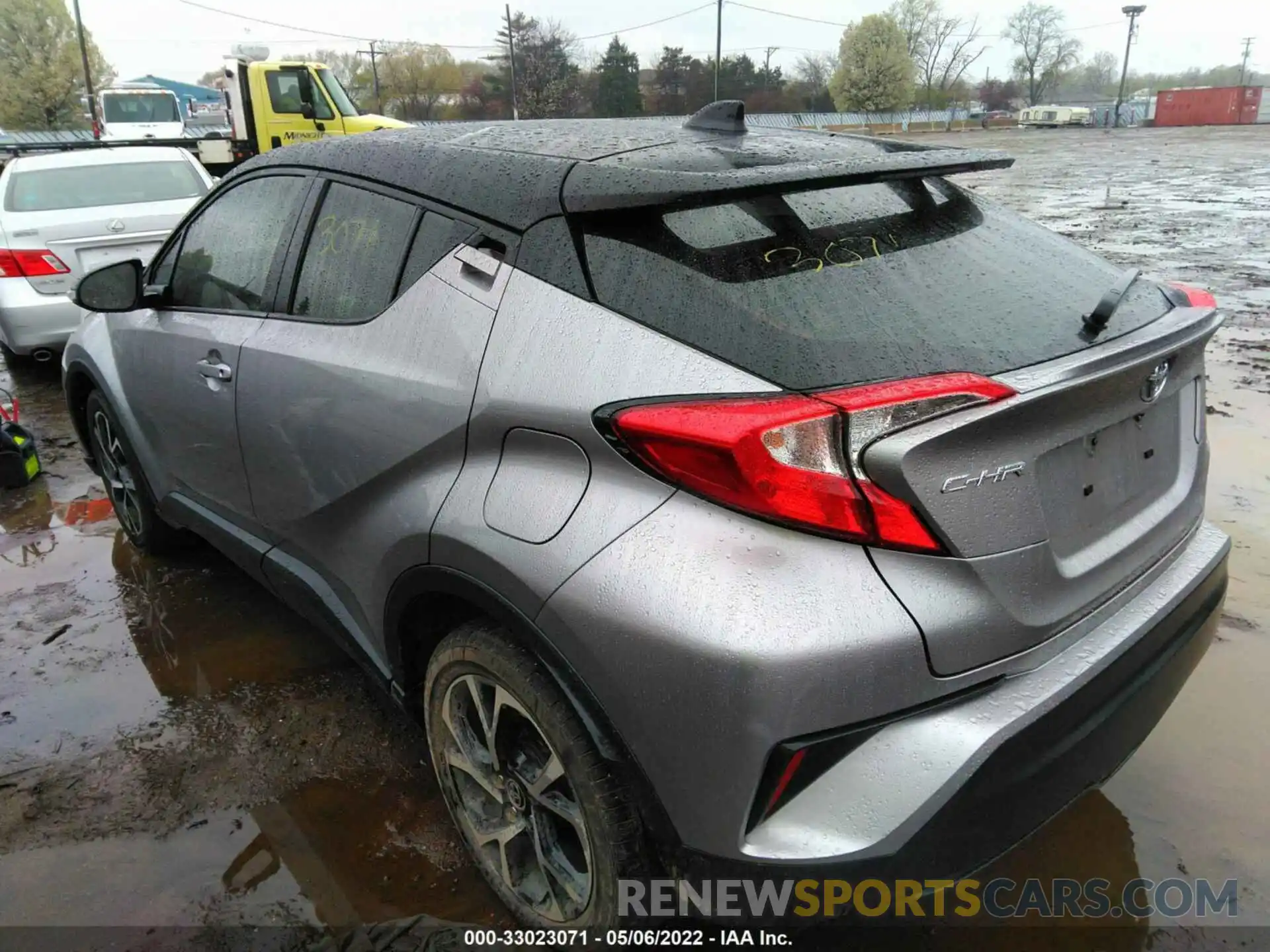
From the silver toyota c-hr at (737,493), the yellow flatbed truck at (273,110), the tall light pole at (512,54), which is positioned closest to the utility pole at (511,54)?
the tall light pole at (512,54)

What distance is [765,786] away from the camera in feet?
4.82

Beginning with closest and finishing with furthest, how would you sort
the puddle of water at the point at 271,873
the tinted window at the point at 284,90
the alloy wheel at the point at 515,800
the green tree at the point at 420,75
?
1. the alloy wheel at the point at 515,800
2. the puddle of water at the point at 271,873
3. the tinted window at the point at 284,90
4. the green tree at the point at 420,75

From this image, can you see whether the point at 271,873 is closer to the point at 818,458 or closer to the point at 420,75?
the point at 818,458

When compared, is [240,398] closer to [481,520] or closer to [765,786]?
[481,520]

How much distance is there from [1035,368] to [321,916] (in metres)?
1.96

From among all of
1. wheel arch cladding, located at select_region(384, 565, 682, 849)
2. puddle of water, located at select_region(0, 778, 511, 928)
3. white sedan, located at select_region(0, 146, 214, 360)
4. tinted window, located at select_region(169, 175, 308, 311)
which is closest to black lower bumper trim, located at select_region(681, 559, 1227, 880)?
wheel arch cladding, located at select_region(384, 565, 682, 849)

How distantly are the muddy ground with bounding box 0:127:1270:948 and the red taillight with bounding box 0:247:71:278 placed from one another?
2.74m

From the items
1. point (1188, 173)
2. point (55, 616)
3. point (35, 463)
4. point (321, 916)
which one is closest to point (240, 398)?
point (321, 916)

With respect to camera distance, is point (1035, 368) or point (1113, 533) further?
point (1113, 533)

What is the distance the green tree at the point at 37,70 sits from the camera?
54688mm

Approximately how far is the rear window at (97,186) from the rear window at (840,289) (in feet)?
22.0

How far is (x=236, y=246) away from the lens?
2.93m

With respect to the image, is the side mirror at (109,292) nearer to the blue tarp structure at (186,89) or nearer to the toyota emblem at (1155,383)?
the toyota emblem at (1155,383)

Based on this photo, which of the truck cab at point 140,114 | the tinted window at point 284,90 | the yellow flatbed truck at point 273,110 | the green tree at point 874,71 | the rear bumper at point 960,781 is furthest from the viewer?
the green tree at point 874,71
